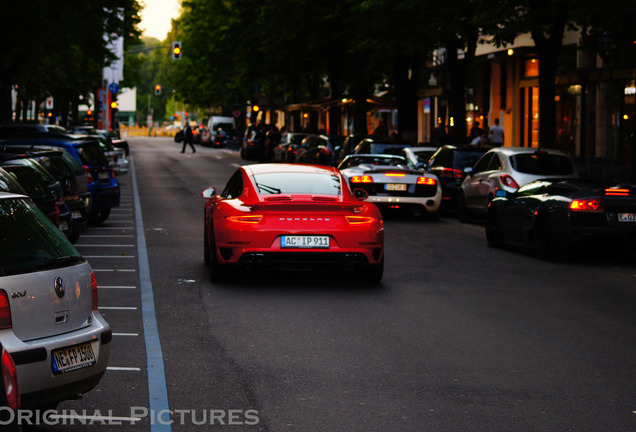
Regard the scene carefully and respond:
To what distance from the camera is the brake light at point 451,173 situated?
82.8ft

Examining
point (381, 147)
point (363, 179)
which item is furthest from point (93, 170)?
point (381, 147)

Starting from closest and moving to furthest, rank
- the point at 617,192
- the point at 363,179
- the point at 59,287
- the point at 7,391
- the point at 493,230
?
the point at 7,391 → the point at 59,287 → the point at 617,192 → the point at 493,230 → the point at 363,179

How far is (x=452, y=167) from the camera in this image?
25.5 m

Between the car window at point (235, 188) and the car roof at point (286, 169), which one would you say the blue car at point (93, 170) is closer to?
the car window at point (235, 188)

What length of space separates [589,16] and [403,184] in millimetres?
6174

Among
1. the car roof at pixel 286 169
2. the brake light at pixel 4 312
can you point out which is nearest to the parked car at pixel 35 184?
the car roof at pixel 286 169

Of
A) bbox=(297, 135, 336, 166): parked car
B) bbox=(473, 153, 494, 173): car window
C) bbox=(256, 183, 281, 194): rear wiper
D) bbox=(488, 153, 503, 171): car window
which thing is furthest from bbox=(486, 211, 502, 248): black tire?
bbox=(297, 135, 336, 166): parked car

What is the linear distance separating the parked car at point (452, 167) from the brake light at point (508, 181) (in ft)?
12.8

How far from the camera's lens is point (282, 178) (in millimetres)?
13305

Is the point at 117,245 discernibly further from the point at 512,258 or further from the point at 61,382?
the point at 61,382

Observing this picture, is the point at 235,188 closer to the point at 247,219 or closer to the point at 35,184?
the point at 247,219

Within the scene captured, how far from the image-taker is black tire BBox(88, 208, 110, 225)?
71.0 ft

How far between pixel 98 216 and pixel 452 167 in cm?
788

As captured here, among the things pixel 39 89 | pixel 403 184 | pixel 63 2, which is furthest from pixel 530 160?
pixel 39 89
